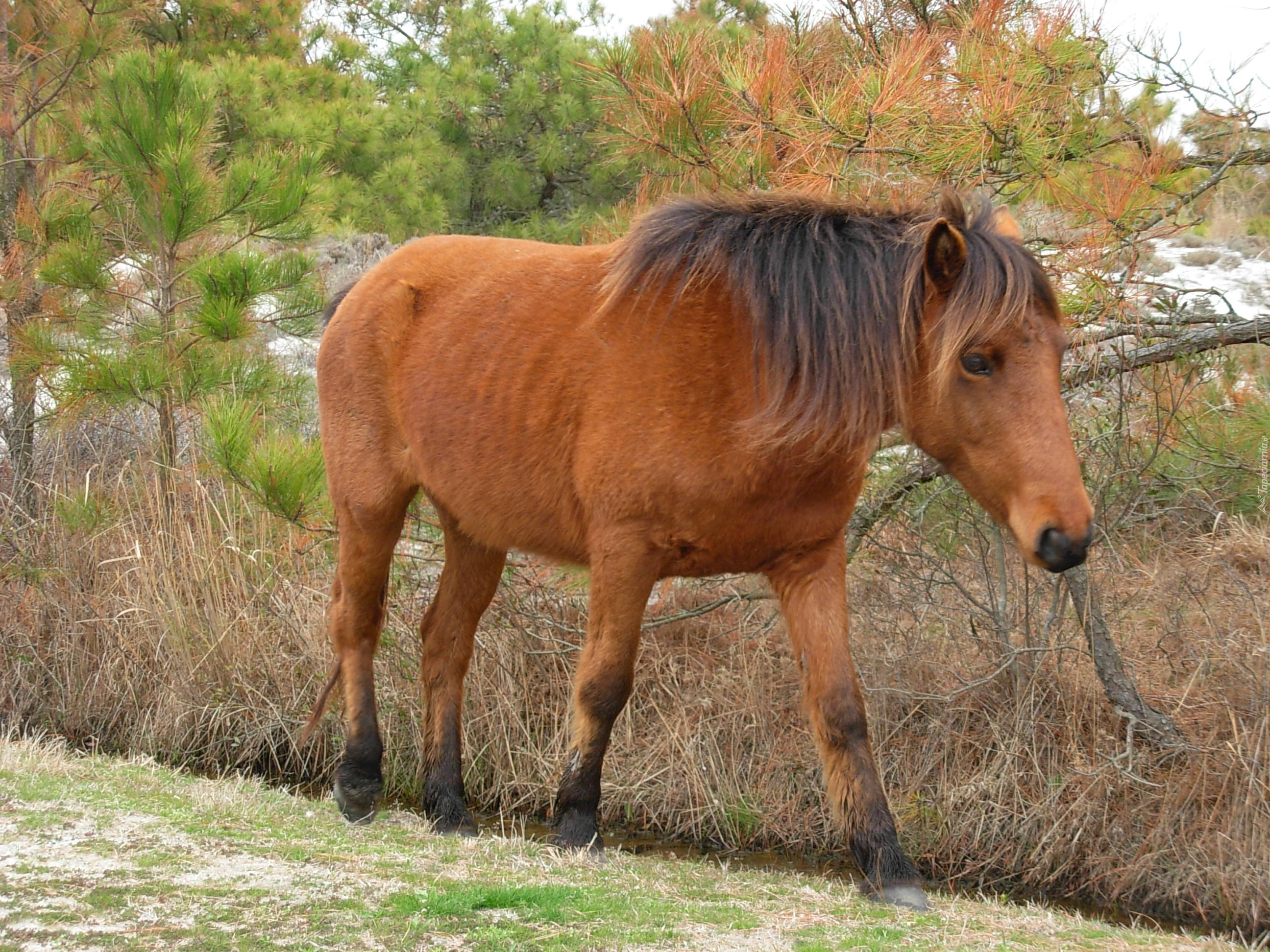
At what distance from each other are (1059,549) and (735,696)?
3.55 meters

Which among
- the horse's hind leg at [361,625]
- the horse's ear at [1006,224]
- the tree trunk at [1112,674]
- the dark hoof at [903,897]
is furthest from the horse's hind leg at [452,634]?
the tree trunk at [1112,674]

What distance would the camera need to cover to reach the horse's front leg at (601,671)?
4.11 metres

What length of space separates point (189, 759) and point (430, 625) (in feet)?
9.56

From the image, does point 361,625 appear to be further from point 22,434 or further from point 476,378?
point 22,434

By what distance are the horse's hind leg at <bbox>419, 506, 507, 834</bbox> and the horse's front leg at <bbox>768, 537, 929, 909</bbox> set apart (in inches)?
70.0

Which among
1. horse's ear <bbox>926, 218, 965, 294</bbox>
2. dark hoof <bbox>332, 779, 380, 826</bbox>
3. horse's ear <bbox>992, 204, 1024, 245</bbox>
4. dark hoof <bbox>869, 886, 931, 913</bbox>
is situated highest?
horse's ear <bbox>992, 204, 1024, 245</bbox>

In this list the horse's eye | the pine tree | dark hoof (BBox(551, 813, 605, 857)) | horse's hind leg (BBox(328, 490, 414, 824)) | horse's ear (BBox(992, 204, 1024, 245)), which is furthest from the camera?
the pine tree

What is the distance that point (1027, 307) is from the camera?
143 inches

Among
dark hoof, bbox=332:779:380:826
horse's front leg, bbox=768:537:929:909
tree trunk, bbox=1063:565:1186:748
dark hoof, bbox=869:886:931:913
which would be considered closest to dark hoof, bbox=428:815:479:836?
dark hoof, bbox=332:779:380:826

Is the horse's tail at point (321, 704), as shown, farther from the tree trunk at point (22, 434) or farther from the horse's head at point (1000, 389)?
the tree trunk at point (22, 434)

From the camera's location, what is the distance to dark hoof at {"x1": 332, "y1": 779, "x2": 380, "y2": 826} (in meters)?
5.12

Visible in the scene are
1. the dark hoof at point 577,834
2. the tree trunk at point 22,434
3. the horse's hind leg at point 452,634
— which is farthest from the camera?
the tree trunk at point 22,434

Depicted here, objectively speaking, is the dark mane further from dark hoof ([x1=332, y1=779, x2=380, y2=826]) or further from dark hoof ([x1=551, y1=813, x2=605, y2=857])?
dark hoof ([x1=332, y1=779, x2=380, y2=826])

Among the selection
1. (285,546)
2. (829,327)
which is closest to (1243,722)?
(829,327)
